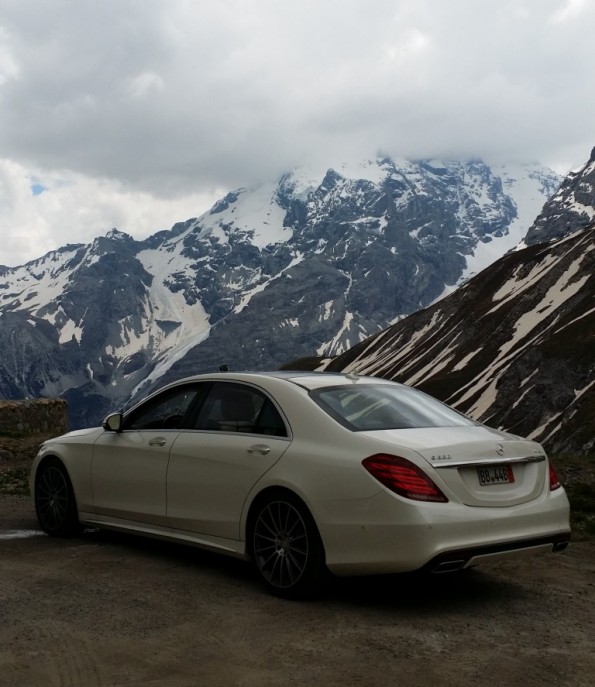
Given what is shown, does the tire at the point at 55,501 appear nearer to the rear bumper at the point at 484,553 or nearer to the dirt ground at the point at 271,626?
the dirt ground at the point at 271,626

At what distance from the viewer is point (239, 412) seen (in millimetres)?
7879

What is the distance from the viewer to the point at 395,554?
634 centimetres

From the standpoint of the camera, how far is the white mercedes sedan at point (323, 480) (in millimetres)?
6434

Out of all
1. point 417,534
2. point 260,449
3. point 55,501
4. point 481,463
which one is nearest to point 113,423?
point 55,501

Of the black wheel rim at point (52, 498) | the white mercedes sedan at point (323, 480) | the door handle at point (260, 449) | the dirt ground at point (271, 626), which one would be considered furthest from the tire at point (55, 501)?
the door handle at point (260, 449)

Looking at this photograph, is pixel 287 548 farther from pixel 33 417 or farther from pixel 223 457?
pixel 33 417

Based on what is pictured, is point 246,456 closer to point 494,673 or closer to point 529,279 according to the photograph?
point 494,673

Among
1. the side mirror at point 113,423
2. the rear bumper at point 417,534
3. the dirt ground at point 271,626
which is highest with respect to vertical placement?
the side mirror at point 113,423

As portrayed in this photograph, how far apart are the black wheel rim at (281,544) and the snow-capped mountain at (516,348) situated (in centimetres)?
5145

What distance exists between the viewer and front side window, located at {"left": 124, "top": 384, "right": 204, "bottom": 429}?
27.8 ft

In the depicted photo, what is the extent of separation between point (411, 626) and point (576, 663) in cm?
121

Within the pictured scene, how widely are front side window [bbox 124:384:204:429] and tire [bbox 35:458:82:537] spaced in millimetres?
1199

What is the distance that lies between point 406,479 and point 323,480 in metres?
0.71

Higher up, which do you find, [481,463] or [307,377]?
[307,377]
